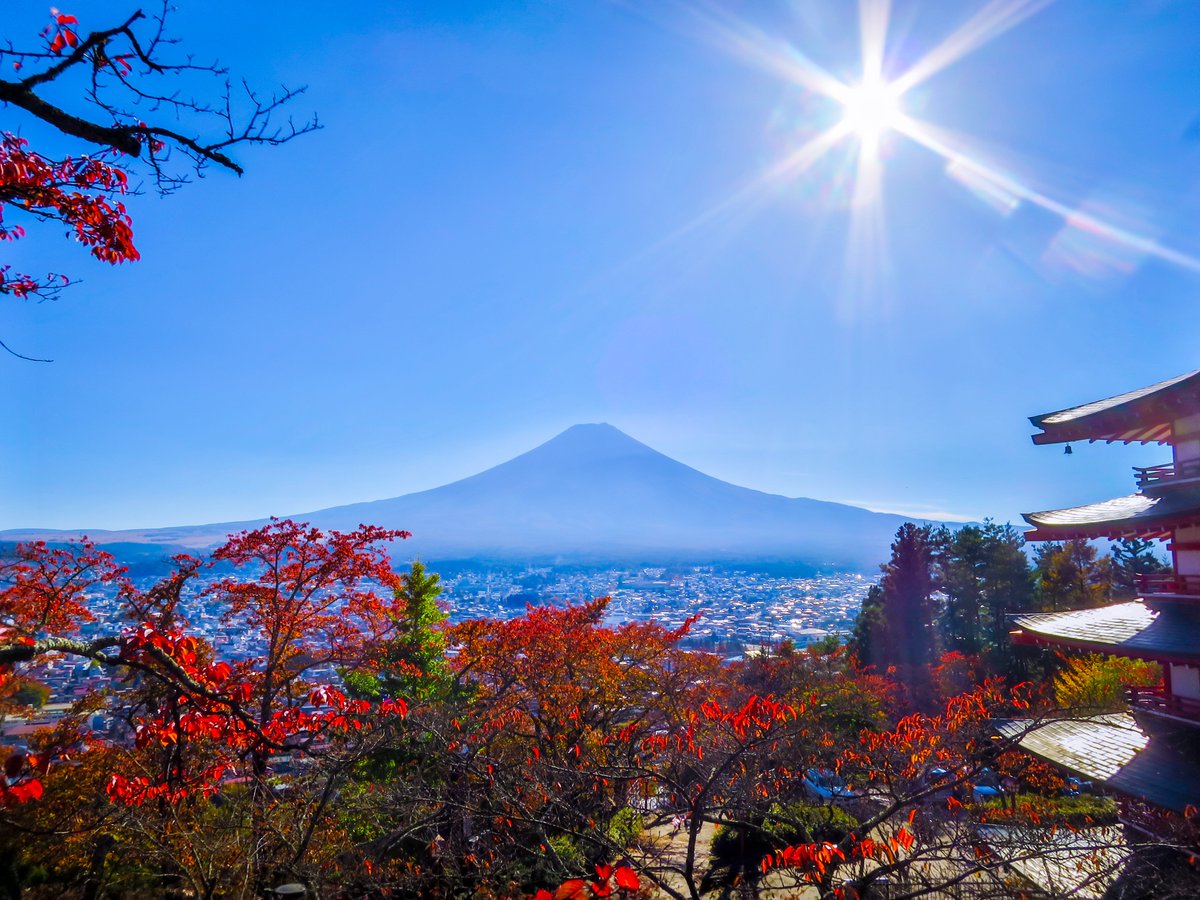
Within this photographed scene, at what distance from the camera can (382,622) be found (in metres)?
11.0

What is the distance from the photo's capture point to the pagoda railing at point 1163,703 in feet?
19.4

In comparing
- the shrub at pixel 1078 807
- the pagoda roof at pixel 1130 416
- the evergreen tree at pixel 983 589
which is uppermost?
the pagoda roof at pixel 1130 416

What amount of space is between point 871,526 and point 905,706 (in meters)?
157

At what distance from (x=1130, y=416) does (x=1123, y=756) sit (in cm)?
385

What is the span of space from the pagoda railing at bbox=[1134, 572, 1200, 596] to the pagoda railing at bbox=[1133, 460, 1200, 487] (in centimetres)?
102

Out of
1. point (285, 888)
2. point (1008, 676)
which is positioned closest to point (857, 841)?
point (285, 888)

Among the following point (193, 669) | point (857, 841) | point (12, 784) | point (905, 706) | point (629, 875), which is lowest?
point (905, 706)

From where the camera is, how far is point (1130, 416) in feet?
20.2

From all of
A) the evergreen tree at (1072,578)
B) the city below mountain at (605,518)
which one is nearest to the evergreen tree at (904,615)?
the evergreen tree at (1072,578)

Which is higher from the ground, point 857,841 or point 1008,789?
point 857,841

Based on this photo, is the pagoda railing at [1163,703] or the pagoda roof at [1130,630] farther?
the pagoda railing at [1163,703]

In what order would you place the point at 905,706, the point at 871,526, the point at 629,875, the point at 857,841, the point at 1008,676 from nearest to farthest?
the point at 629,875 → the point at 857,841 → the point at 905,706 → the point at 1008,676 → the point at 871,526

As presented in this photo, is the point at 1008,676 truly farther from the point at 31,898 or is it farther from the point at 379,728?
the point at 31,898

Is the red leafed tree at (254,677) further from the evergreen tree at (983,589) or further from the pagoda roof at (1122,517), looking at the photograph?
the evergreen tree at (983,589)
